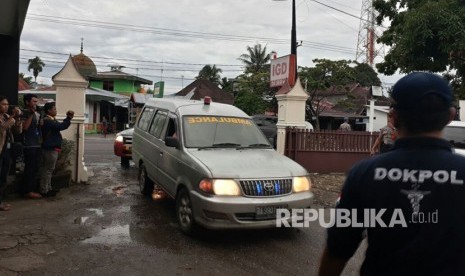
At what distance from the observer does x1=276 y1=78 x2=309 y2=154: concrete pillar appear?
11516 mm

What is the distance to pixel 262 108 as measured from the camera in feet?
107

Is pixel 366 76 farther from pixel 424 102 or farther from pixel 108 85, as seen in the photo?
pixel 424 102

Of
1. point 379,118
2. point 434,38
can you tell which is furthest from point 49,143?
point 379,118

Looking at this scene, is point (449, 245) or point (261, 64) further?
point (261, 64)

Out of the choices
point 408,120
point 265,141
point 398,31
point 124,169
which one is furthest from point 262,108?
point 408,120

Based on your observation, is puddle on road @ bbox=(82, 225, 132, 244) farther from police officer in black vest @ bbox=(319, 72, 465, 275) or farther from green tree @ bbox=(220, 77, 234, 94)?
green tree @ bbox=(220, 77, 234, 94)

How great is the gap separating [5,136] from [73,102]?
8.23ft

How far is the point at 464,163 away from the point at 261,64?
45.7 metres

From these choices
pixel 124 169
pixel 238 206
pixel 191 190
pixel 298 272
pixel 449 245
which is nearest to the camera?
pixel 449 245

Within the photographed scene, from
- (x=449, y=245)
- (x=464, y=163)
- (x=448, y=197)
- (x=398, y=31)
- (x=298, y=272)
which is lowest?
(x=298, y=272)

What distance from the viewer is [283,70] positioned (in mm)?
14883

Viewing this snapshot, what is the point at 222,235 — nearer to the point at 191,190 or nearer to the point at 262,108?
the point at 191,190

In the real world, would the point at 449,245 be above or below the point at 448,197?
below

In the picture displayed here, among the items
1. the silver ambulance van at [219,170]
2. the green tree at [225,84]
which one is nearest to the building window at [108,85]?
the green tree at [225,84]
